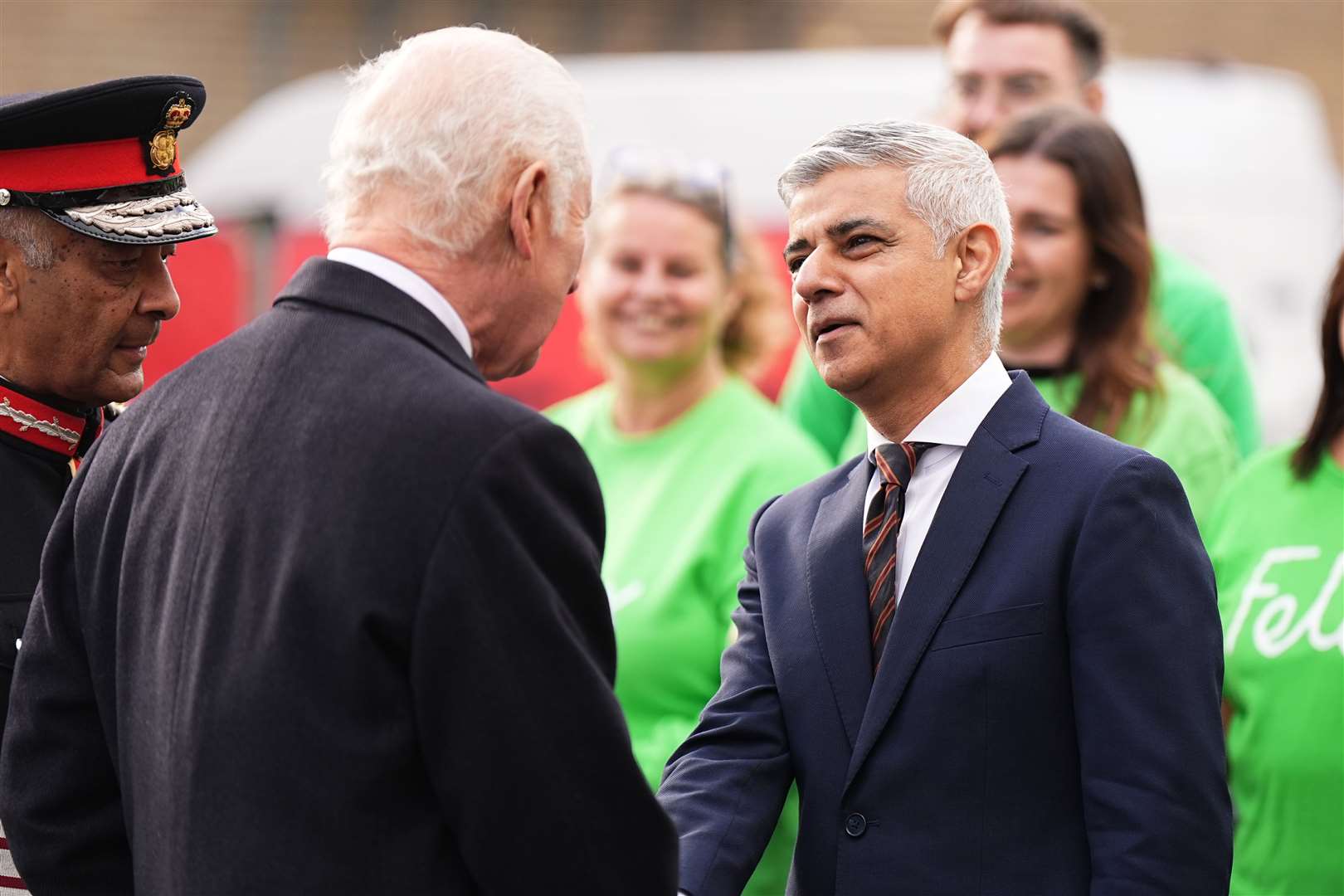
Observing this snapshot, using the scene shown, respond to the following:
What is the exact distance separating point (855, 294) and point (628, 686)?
1.44 metres

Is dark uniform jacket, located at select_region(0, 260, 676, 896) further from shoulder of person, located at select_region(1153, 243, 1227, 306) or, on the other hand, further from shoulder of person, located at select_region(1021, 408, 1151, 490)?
shoulder of person, located at select_region(1153, 243, 1227, 306)

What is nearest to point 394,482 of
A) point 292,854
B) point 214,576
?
point 214,576

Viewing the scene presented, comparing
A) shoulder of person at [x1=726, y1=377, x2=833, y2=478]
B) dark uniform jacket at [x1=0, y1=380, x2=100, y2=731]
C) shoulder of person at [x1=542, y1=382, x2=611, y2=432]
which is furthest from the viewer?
shoulder of person at [x1=542, y1=382, x2=611, y2=432]

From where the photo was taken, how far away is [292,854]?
1.86m

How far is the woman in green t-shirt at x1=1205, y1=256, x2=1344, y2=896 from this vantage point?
302cm

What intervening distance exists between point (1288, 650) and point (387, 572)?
1935 mm

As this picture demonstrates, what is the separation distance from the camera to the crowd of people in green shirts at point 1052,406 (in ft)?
10.2

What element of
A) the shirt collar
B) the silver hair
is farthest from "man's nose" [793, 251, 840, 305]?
the silver hair

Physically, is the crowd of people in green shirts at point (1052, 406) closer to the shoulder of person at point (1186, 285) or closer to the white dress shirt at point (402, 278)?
the shoulder of person at point (1186, 285)

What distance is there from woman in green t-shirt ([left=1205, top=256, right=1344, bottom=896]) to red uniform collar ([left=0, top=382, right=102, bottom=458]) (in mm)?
2125

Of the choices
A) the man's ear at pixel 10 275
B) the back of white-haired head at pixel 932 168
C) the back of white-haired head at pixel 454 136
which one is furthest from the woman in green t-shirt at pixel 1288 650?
the man's ear at pixel 10 275

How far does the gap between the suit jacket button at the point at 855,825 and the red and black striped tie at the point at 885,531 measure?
0.21m

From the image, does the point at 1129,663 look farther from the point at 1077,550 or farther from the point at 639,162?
the point at 639,162

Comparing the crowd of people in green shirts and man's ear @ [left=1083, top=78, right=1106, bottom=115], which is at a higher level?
man's ear @ [left=1083, top=78, right=1106, bottom=115]
